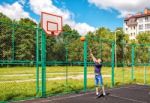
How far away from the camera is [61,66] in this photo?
1653 cm

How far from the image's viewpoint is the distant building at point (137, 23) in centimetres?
12411

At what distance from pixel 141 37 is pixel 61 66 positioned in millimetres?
71831

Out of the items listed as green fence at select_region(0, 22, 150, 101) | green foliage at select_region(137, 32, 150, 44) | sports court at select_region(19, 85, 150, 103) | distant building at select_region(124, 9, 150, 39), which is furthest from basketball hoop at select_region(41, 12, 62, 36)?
distant building at select_region(124, 9, 150, 39)

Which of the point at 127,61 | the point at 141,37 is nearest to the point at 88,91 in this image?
the point at 127,61

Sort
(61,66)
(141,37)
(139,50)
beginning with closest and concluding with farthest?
(61,66) → (139,50) → (141,37)

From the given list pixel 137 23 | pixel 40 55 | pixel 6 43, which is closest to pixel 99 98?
pixel 40 55

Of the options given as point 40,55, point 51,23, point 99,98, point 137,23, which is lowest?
point 99,98

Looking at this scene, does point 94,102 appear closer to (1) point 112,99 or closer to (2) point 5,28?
(1) point 112,99

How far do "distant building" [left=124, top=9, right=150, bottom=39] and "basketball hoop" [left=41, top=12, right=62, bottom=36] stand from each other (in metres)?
110

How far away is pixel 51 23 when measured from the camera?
15367 millimetres

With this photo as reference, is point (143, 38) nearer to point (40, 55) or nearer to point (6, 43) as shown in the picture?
point (40, 55)

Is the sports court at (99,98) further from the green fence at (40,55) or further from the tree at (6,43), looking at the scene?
the tree at (6,43)

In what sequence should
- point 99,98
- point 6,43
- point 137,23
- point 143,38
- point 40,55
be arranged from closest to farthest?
point 6,43
point 40,55
point 99,98
point 143,38
point 137,23

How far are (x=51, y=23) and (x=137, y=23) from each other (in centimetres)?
11652
